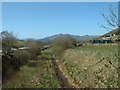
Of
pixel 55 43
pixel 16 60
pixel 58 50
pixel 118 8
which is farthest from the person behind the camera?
pixel 55 43

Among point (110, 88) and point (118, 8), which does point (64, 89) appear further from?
→ point (118, 8)

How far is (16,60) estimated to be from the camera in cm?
2083

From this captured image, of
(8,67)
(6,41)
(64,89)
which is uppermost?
(6,41)

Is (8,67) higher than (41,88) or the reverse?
higher

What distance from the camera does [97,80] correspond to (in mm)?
12984

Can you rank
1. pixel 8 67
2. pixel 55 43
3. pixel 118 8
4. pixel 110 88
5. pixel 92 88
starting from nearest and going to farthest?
1. pixel 118 8
2. pixel 110 88
3. pixel 92 88
4. pixel 8 67
5. pixel 55 43

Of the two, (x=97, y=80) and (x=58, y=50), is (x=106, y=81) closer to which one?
(x=97, y=80)

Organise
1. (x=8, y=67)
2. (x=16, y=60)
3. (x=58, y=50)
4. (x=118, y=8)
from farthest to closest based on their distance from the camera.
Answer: (x=58, y=50) → (x=16, y=60) → (x=8, y=67) → (x=118, y=8)

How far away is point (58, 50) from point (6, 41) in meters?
20.4

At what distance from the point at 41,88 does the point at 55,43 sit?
34603mm

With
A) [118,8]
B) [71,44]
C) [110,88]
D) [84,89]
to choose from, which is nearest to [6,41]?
[84,89]

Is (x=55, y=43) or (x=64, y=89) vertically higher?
(x=55, y=43)

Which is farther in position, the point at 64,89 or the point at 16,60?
the point at 16,60

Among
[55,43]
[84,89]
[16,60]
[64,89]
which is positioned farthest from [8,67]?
[55,43]
